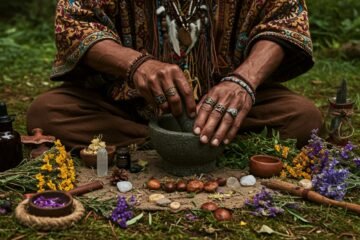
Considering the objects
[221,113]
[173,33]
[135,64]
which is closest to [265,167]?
[221,113]

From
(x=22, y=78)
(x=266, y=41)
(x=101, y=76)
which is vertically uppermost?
(x=266, y=41)

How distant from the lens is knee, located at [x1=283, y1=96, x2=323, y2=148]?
387 centimetres

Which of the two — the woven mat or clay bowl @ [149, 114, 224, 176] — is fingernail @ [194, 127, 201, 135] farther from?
the woven mat

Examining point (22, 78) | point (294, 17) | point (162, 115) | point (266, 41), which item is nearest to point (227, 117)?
point (162, 115)

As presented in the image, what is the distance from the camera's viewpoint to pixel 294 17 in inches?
148

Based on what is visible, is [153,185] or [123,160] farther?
[123,160]

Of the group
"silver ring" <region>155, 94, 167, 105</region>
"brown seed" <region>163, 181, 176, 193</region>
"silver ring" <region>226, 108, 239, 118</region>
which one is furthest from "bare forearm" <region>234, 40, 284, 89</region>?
"brown seed" <region>163, 181, 176, 193</region>

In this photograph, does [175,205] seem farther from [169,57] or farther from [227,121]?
[169,57]

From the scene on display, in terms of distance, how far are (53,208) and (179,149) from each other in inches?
31.3

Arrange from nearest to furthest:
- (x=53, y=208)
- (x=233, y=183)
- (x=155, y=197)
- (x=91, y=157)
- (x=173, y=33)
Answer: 1. (x=53, y=208)
2. (x=155, y=197)
3. (x=233, y=183)
4. (x=91, y=157)
5. (x=173, y=33)

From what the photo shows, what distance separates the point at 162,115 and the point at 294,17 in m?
1.01

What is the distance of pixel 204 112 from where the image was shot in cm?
327

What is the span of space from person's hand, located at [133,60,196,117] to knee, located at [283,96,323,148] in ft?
2.77

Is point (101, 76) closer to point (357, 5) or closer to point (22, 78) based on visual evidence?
point (22, 78)
